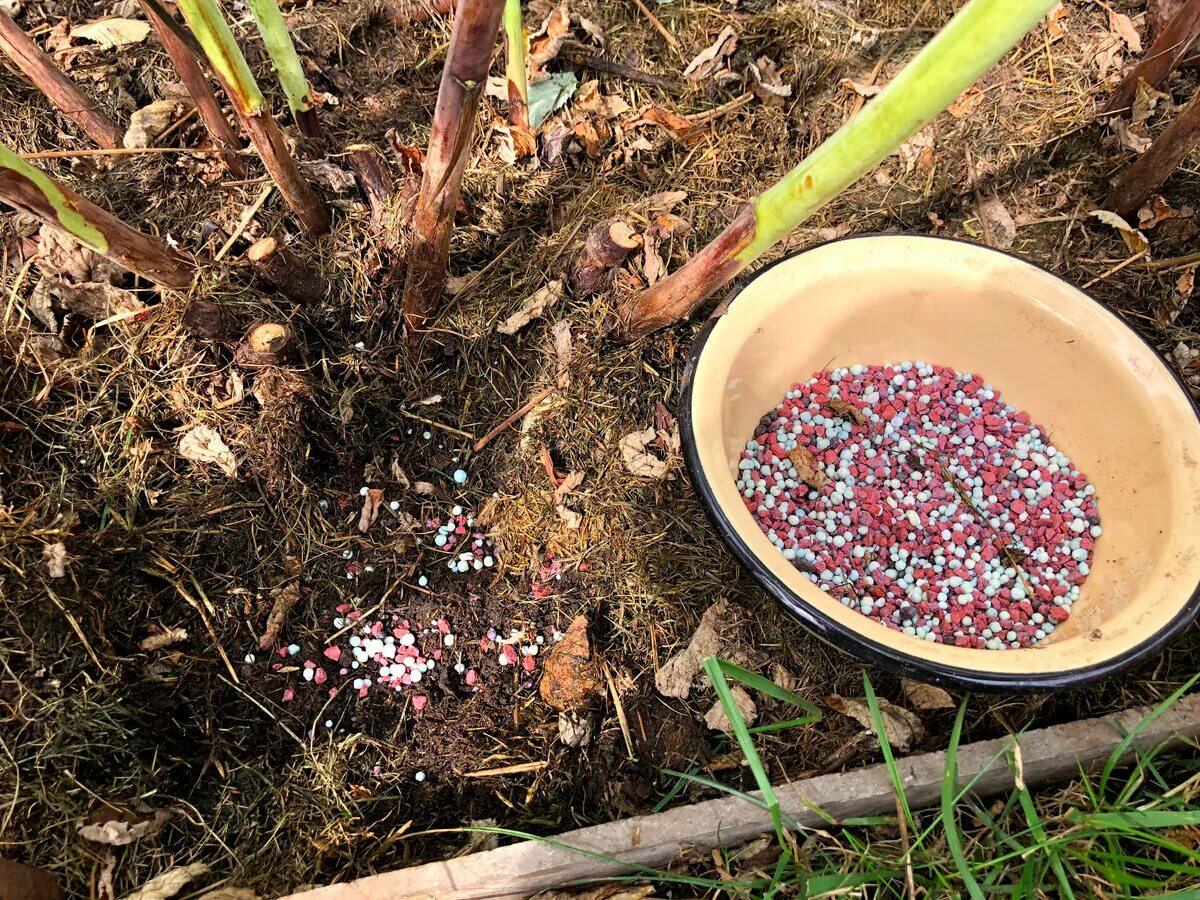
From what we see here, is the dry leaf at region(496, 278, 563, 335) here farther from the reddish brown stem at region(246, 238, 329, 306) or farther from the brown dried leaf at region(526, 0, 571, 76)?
the brown dried leaf at region(526, 0, 571, 76)

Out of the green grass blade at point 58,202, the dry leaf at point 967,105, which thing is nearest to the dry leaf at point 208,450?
the green grass blade at point 58,202

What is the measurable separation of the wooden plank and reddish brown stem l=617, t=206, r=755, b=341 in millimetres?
806

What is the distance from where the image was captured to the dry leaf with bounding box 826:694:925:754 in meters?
1.33

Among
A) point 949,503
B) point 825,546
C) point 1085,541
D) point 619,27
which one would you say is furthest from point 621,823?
point 619,27

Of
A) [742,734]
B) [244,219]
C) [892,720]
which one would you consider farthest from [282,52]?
[892,720]

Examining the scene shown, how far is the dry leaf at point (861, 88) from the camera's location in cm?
177

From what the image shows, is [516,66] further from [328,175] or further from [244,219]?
[244,219]

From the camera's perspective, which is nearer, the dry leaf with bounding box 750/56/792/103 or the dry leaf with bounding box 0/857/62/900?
the dry leaf with bounding box 0/857/62/900

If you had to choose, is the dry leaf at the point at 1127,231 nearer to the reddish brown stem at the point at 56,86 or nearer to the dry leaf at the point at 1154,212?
the dry leaf at the point at 1154,212

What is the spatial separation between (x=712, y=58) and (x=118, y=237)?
4.25ft

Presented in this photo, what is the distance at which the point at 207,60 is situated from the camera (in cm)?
120

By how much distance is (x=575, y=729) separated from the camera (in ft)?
4.37

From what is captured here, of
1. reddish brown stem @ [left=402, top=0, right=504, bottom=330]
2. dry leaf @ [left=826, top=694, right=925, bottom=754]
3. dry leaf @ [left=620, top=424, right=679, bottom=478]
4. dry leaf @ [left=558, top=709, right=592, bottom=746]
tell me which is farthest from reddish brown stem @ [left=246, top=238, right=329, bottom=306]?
dry leaf @ [left=826, top=694, right=925, bottom=754]

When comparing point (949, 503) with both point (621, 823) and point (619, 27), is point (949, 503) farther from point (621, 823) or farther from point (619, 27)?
point (619, 27)
